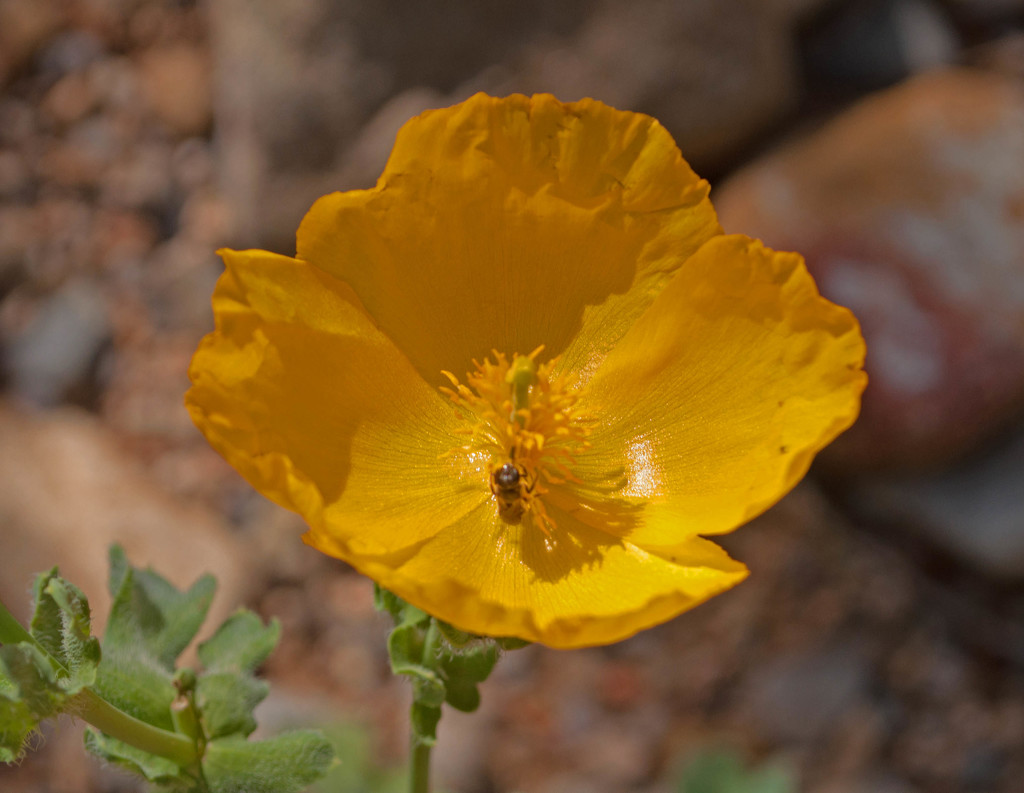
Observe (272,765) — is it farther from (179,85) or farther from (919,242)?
(179,85)

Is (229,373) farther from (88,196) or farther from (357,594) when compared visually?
(88,196)

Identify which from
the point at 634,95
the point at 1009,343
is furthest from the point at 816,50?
the point at 1009,343

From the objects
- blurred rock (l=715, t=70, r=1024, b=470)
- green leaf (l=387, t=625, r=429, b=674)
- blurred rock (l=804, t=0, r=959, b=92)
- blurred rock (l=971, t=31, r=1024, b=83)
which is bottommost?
blurred rock (l=715, t=70, r=1024, b=470)

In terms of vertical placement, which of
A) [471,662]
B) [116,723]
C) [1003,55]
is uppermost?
[116,723]

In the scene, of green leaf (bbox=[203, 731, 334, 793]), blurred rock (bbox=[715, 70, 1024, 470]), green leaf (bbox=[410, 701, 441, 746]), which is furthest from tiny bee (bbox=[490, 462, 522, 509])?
blurred rock (bbox=[715, 70, 1024, 470])

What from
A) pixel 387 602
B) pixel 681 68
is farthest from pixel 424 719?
pixel 681 68

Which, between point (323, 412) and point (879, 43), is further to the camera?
point (879, 43)

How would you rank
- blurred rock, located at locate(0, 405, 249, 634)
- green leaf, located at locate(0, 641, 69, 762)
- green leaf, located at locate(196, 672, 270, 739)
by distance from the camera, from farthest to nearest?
1. blurred rock, located at locate(0, 405, 249, 634)
2. green leaf, located at locate(196, 672, 270, 739)
3. green leaf, located at locate(0, 641, 69, 762)

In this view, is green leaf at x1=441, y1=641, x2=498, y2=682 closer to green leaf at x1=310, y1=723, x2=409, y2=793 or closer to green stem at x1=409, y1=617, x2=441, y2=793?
green stem at x1=409, y1=617, x2=441, y2=793
